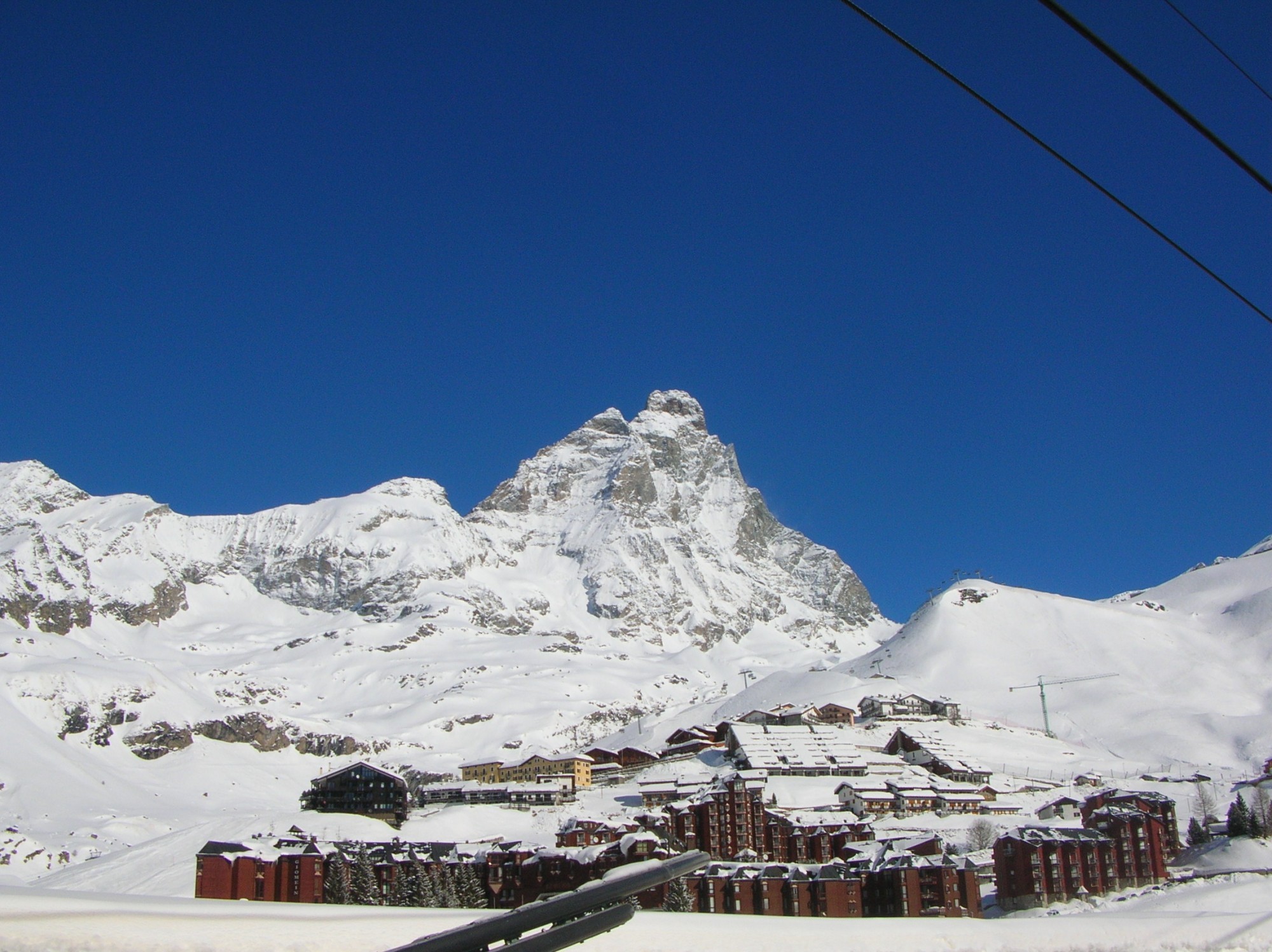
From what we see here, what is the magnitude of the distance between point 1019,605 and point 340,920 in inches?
5711

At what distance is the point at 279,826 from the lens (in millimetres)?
60969

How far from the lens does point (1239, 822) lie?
5422 centimetres

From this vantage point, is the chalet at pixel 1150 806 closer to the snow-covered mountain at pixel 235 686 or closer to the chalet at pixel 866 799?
the chalet at pixel 866 799

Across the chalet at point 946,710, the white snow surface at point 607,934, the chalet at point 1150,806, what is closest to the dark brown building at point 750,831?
the chalet at point 1150,806

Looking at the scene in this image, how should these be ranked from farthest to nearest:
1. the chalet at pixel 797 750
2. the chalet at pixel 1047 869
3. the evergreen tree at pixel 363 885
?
the chalet at pixel 797 750 → the chalet at pixel 1047 869 → the evergreen tree at pixel 363 885

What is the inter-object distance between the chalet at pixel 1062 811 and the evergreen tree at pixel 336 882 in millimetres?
45720

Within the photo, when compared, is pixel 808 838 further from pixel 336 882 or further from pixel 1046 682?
pixel 1046 682

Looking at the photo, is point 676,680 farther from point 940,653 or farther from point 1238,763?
point 1238,763

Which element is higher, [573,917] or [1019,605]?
[1019,605]

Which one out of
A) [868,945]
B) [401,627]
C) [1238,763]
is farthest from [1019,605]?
[868,945]

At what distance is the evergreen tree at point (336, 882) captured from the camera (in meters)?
38.3

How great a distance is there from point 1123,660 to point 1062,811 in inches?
2491

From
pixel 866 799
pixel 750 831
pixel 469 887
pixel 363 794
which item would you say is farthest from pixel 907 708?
pixel 469 887

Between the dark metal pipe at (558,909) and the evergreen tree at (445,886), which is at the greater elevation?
the dark metal pipe at (558,909)
